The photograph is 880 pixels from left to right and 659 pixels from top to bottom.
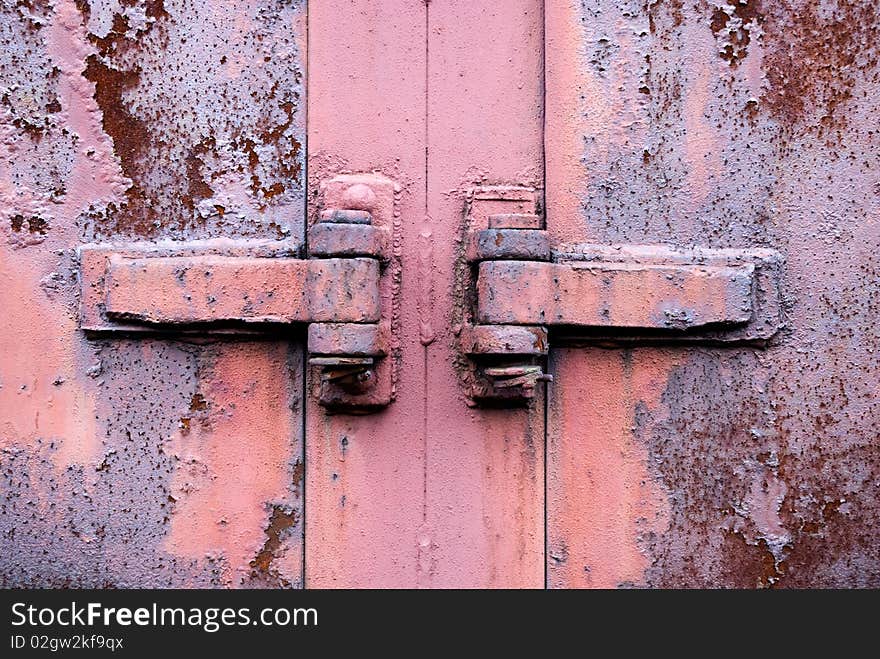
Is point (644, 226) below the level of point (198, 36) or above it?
below

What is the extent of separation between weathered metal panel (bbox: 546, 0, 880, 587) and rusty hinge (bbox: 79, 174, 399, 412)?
0.83 feet

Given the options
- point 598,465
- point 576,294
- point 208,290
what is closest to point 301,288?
point 208,290

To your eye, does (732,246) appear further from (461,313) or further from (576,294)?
(461,313)

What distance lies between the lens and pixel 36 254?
1083mm

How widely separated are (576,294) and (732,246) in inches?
9.4

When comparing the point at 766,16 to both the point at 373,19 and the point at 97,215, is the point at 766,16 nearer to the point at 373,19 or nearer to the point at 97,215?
the point at 373,19

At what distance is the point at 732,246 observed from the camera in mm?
1092

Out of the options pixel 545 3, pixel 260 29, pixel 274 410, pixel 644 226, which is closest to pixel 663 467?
pixel 644 226

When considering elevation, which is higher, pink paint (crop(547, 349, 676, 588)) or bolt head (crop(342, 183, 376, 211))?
bolt head (crop(342, 183, 376, 211))

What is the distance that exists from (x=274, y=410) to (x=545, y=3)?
2.27 feet

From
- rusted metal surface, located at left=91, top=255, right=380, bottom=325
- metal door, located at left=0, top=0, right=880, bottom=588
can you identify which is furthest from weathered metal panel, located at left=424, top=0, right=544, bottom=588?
rusted metal surface, located at left=91, top=255, right=380, bottom=325

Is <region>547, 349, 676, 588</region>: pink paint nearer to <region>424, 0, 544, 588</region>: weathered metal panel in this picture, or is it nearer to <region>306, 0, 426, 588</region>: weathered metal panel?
<region>424, 0, 544, 588</region>: weathered metal panel

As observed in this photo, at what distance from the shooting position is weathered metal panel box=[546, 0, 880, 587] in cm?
109

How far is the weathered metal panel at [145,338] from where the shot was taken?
108 cm
